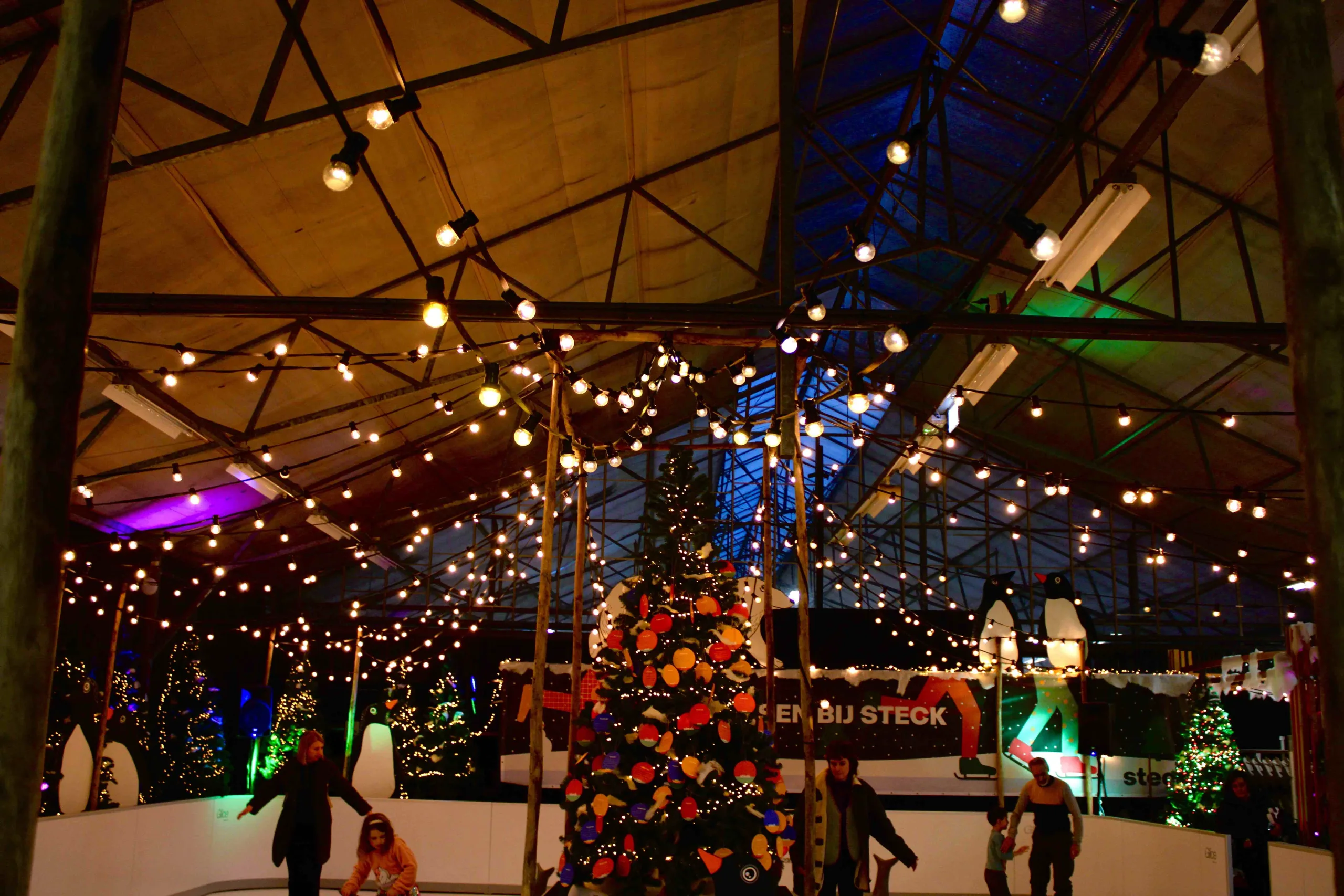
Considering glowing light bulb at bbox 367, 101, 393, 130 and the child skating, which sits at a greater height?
glowing light bulb at bbox 367, 101, 393, 130

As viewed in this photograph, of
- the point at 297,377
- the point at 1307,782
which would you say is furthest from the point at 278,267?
the point at 1307,782

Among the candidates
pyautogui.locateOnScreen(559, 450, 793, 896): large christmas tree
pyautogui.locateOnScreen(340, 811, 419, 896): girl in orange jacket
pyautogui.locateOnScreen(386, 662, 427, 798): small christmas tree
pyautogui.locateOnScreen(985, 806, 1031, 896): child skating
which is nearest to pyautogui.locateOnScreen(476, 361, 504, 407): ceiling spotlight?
pyautogui.locateOnScreen(559, 450, 793, 896): large christmas tree

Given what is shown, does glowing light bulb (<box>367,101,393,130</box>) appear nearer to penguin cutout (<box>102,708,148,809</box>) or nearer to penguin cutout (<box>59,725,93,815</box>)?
penguin cutout (<box>59,725,93,815</box>)

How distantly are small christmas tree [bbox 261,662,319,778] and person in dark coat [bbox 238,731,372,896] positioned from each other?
8952 millimetres

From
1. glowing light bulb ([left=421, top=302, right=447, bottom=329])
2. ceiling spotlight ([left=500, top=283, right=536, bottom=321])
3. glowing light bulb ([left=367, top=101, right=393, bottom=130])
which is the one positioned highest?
glowing light bulb ([left=367, top=101, right=393, bottom=130])

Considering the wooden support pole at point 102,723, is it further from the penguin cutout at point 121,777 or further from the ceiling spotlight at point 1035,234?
the ceiling spotlight at point 1035,234

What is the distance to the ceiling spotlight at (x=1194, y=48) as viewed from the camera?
3287 millimetres

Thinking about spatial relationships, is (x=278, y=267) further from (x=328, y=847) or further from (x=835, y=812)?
(x=835, y=812)

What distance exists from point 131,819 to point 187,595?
7203 mm

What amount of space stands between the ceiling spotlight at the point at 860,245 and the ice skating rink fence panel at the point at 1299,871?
194 inches

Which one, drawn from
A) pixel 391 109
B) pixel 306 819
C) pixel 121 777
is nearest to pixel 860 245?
pixel 391 109

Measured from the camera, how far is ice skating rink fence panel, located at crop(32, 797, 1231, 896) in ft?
26.7

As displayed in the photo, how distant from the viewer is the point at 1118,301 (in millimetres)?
10367

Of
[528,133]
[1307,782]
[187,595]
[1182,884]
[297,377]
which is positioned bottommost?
[1182,884]
